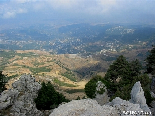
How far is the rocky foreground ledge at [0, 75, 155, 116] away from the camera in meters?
16.0

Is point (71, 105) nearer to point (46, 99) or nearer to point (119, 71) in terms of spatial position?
point (46, 99)

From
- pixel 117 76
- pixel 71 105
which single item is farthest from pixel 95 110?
pixel 117 76

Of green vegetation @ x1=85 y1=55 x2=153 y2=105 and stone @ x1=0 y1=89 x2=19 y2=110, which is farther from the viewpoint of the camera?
green vegetation @ x1=85 y1=55 x2=153 y2=105

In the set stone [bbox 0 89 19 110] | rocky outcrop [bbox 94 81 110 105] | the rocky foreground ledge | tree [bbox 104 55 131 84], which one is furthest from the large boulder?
tree [bbox 104 55 131 84]

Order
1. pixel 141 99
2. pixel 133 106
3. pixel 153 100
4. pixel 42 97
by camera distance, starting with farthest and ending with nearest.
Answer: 1. pixel 42 97
2. pixel 153 100
3. pixel 141 99
4. pixel 133 106

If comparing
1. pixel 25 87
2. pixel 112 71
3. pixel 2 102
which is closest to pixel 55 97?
pixel 25 87

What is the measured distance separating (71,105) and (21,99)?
14292 millimetres

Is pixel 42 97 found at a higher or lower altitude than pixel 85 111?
lower

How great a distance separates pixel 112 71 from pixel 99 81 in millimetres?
5965

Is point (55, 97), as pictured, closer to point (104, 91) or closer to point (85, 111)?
point (104, 91)

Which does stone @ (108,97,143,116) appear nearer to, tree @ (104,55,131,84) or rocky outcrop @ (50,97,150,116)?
rocky outcrop @ (50,97,150,116)

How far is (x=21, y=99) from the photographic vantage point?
28.8 m

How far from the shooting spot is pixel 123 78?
41500mm

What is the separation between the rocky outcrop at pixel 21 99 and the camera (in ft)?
84.3
